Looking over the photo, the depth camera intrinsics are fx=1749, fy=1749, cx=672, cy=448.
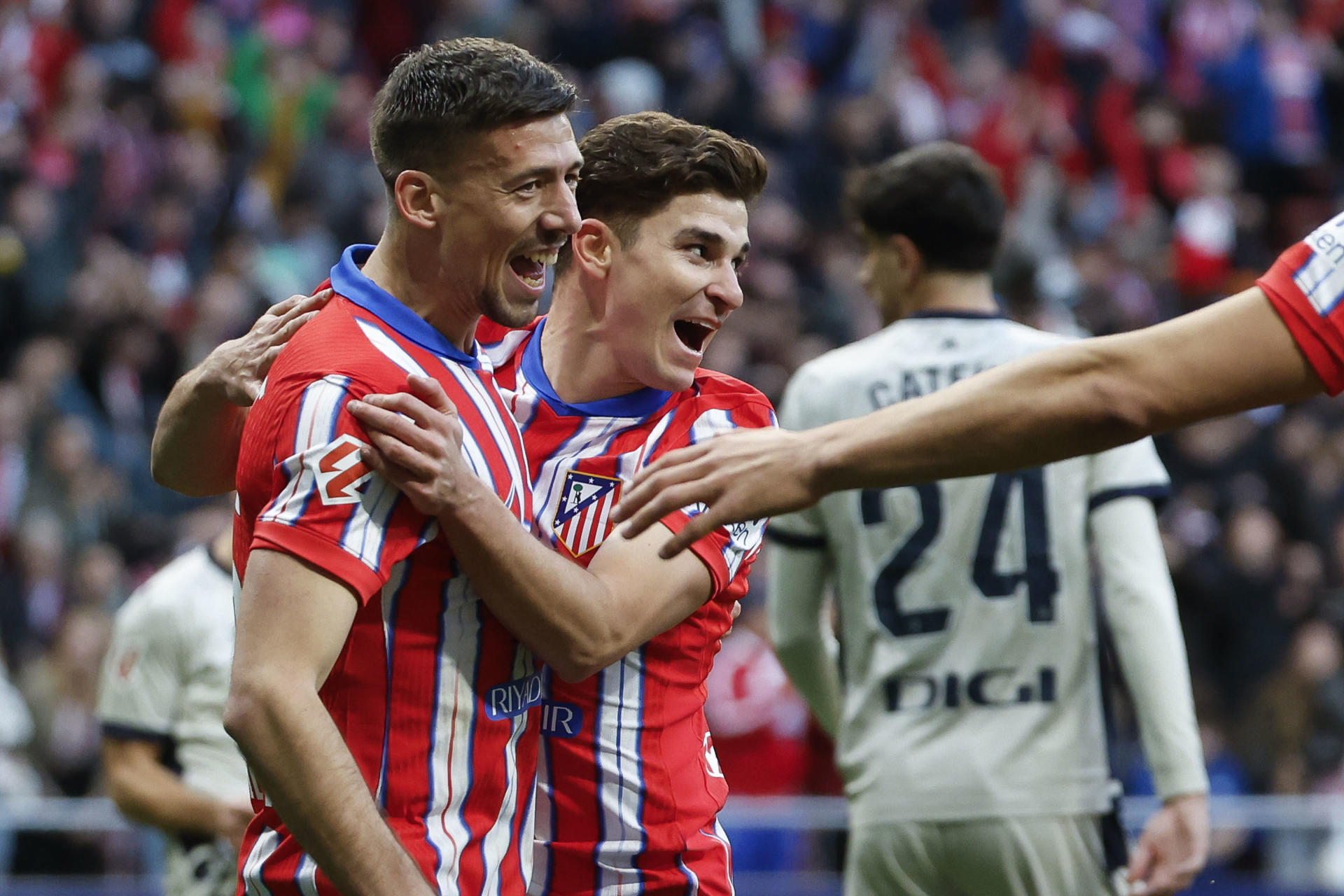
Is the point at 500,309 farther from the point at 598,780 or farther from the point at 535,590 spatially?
the point at 598,780

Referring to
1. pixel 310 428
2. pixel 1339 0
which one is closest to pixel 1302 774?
pixel 310 428

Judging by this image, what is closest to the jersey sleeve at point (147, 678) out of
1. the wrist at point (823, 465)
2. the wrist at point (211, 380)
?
the wrist at point (211, 380)

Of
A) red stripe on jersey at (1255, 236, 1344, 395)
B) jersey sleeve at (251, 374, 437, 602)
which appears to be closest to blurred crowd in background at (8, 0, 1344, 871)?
red stripe on jersey at (1255, 236, 1344, 395)

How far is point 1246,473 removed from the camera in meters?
11.1

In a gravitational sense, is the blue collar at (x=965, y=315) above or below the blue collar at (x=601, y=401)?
above

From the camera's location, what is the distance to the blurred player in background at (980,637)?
4484 mm

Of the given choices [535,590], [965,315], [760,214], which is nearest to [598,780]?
[535,590]

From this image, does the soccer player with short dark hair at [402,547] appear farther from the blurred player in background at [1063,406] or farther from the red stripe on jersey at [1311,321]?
the red stripe on jersey at [1311,321]

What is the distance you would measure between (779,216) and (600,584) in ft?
34.3

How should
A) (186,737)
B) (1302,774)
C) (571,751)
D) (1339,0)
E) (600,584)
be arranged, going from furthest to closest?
(1339,0) → (1302,774) → (186,737) → (571,751) → (600,584)

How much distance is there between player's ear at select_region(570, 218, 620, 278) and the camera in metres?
3.44

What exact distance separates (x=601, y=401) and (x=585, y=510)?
279 millimetres

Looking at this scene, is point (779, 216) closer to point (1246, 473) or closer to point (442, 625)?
point (1246, 473)

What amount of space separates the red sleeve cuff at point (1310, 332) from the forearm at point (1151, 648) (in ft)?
6.42
